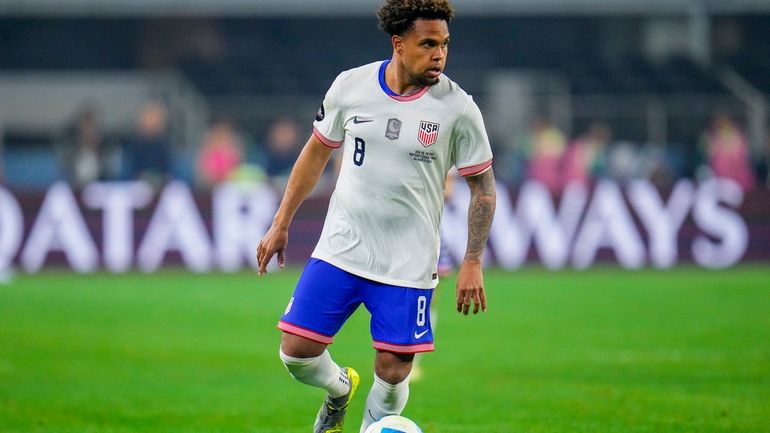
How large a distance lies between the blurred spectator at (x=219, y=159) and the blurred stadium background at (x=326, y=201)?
0.05 meters

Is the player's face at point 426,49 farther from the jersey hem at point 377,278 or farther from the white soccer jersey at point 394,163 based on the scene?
the jersey hem at point 377,278

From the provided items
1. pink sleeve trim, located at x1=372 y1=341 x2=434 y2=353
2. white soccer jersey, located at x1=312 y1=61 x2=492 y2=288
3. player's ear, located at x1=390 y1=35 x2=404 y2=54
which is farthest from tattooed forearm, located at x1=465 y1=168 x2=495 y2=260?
player's ear, located at x1=390 y1=35 x2=404 y2=54

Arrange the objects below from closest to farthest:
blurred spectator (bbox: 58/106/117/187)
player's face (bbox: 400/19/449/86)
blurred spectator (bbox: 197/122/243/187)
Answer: player's face (bbox: 400/19/449/86), blurred spectator (bbox: 58/106/117/187), blurred spectator (bbox: 197/122/243/187)

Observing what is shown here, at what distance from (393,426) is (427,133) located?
1.66 m

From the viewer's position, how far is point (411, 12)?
770 cm

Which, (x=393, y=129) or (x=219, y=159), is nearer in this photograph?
(x=393, y=129)

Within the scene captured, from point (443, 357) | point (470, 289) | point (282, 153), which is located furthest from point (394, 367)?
point (282, 153)

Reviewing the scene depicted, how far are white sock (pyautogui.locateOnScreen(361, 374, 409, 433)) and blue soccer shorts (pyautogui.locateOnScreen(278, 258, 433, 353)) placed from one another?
26 cm

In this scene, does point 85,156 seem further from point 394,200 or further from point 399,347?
point 399,347

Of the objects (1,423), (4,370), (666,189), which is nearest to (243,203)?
(666,189)

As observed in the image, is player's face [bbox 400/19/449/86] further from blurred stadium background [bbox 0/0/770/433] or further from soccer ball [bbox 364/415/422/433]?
blurred stadium background [bbox 0/0/770/433]

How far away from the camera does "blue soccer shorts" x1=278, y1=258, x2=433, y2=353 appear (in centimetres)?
783

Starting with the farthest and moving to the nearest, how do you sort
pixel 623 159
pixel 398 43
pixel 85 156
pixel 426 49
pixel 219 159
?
pixel 623 159 → pixel 219 159 → pixel 85 156 → pixel 398 43 → pixel 426 49

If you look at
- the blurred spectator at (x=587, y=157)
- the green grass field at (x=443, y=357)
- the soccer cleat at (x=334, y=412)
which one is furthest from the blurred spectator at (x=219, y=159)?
the soccer cleat at (x=334, y=412)
